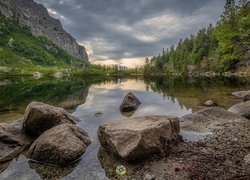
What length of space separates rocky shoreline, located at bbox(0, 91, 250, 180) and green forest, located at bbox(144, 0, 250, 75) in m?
42.4

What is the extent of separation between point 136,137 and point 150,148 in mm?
954

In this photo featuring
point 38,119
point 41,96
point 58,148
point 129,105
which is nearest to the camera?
point 58,148

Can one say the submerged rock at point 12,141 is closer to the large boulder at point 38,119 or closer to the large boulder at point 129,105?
the large boulder at point 38,119

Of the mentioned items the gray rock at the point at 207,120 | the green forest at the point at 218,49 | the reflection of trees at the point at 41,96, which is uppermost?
the green forest at the point at 218,49

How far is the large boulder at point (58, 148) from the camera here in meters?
12.2

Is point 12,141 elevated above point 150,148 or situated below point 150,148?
below

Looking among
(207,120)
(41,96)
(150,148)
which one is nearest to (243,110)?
(207,120)

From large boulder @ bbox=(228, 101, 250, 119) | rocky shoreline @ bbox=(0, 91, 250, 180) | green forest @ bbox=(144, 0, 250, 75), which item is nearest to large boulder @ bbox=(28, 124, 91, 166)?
rocky shoreline @ bbox=(0, 91, 250, 180)

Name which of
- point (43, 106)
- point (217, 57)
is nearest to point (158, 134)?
point (43, 106)

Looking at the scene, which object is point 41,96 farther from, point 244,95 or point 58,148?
point 244,95

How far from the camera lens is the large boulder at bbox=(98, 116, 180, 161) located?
11617 mm

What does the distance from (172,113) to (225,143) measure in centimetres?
1160

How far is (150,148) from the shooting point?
11.9 metres

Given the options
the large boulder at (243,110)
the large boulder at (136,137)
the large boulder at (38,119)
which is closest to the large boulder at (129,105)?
the large boulder at (243,110)
